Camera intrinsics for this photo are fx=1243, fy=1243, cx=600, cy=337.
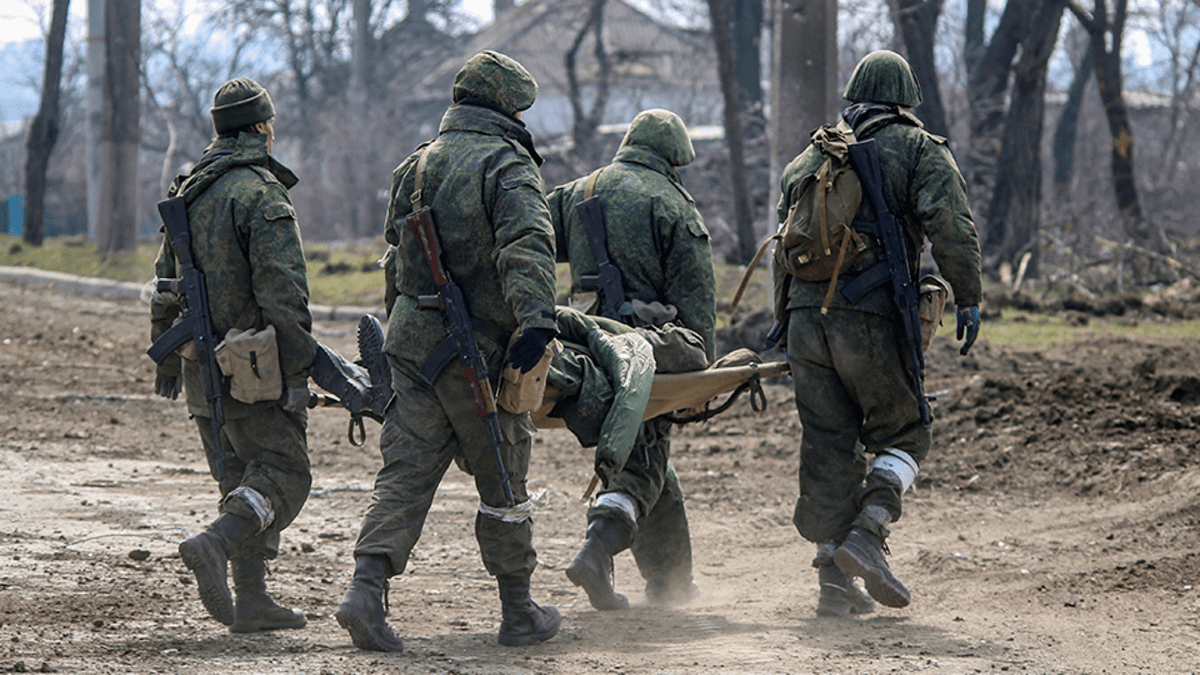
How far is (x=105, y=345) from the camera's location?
12.8 meters

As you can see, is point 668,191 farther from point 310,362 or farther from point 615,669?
point 615,669

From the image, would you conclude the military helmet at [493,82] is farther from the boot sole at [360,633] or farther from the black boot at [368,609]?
the boot sole at [360,633]

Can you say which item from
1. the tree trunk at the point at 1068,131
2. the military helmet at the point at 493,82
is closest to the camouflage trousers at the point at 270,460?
the military helmet at the point at 493,82

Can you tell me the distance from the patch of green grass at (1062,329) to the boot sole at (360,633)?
8.56 meters

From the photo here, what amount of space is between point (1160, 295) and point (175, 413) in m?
11.0

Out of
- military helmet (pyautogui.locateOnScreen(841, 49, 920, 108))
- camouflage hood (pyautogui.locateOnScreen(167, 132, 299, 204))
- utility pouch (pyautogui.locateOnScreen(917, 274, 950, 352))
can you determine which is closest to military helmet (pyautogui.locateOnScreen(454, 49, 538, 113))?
camouflage hood (pyautogui.locateOnScreen(167, 132, 299, 204))

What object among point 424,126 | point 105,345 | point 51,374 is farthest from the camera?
point 424,126

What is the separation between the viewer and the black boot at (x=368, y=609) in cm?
420

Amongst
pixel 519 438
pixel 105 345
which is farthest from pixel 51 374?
pixel 519 438

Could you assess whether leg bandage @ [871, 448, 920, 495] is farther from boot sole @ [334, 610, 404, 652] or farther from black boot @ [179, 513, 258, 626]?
black boot @ [179, 513, 258, 626]

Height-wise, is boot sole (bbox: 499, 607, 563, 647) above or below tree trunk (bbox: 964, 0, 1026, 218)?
below

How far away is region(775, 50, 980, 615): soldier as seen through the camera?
496cm

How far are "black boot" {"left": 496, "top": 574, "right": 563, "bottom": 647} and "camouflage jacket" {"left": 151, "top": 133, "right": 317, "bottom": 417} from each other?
1.13 m

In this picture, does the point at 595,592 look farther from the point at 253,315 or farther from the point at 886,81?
the point at 886,81
